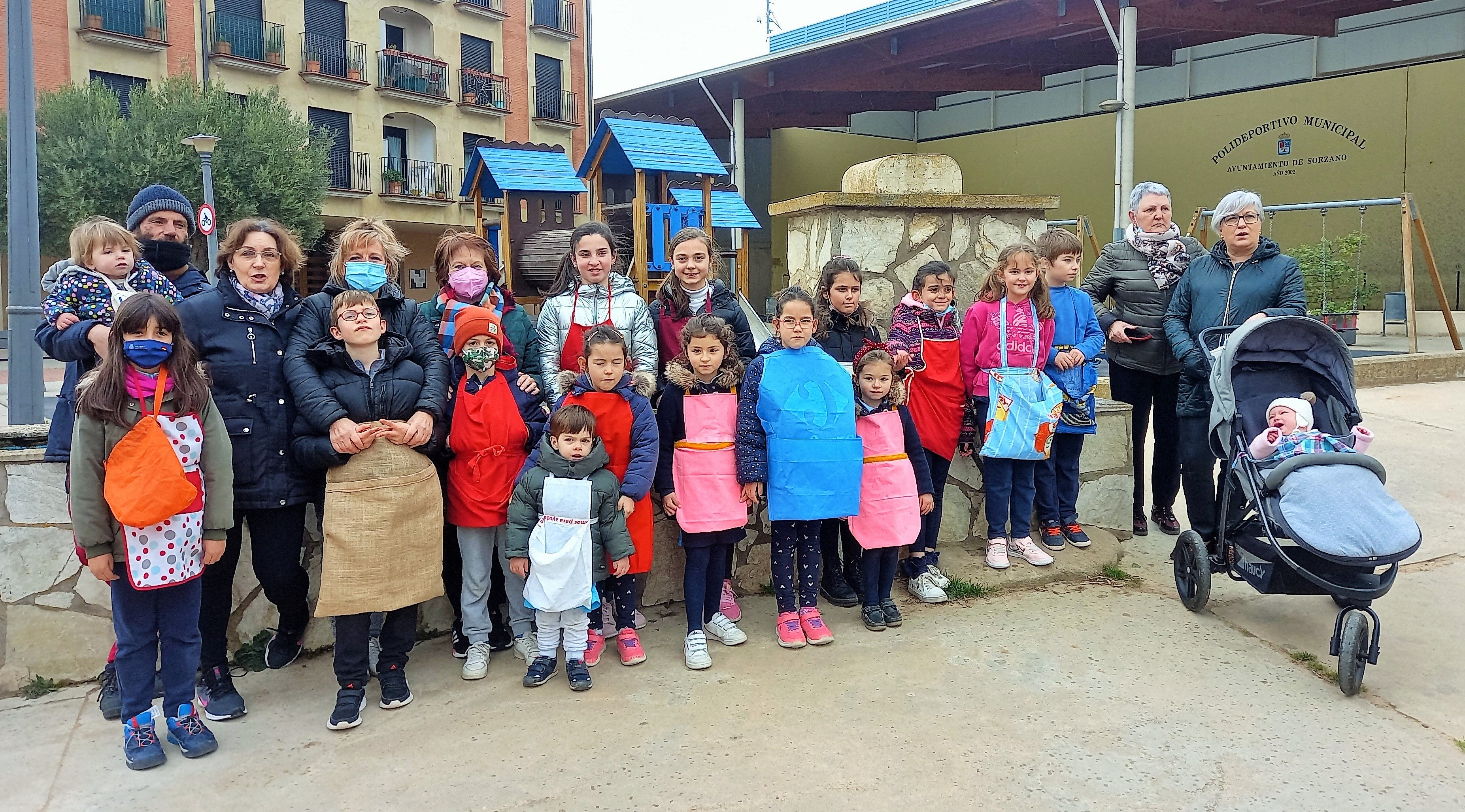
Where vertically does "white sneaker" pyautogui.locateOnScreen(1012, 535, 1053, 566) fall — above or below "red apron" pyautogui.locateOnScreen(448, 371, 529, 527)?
below

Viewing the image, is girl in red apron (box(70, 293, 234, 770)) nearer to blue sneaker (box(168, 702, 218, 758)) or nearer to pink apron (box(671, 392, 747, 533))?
blue sneaker (box(168, 702, 218, 758))

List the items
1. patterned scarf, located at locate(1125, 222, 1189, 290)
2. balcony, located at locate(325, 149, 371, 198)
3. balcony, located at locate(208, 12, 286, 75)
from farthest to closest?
balcony, located at locate(325, 149, 371, 198)
balcony, located at locate(208, 12, 286, 75)
patterned scarf, located at locate(1125, 222, 1189, 290)

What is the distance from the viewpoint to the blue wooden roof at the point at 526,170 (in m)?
6.82

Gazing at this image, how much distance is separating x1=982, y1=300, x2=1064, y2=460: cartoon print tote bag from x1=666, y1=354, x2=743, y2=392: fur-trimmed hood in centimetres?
124

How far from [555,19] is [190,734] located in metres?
27.3

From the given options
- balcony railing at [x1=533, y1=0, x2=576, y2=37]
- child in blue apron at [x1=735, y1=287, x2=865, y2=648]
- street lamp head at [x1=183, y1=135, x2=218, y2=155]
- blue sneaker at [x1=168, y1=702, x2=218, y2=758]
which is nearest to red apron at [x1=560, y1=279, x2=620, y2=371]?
child in blue apron at [x1=735, y1=287, x2=865, y2=648]

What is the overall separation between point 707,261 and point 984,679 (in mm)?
1970

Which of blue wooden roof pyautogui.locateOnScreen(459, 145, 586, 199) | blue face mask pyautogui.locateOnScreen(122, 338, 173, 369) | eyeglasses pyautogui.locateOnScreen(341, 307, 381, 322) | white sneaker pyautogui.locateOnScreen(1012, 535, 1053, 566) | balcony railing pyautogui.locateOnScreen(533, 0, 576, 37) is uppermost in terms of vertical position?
balcony railing pyautogui.locateOnScreen(533, 0, 576, 37)

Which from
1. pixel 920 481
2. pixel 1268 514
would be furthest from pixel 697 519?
pixel 1268 514

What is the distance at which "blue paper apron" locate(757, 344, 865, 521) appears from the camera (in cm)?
353

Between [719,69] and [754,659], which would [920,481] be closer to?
[754,659]

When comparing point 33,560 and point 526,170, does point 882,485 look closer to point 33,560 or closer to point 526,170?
point 33,560

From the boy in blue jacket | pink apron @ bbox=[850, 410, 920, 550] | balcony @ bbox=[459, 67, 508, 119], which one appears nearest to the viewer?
pink apron @ bbox=[850, 410, 920, 550]

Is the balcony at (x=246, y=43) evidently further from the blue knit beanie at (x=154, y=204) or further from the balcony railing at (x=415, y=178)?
the blue knit beanie at (x=154, y=204)
